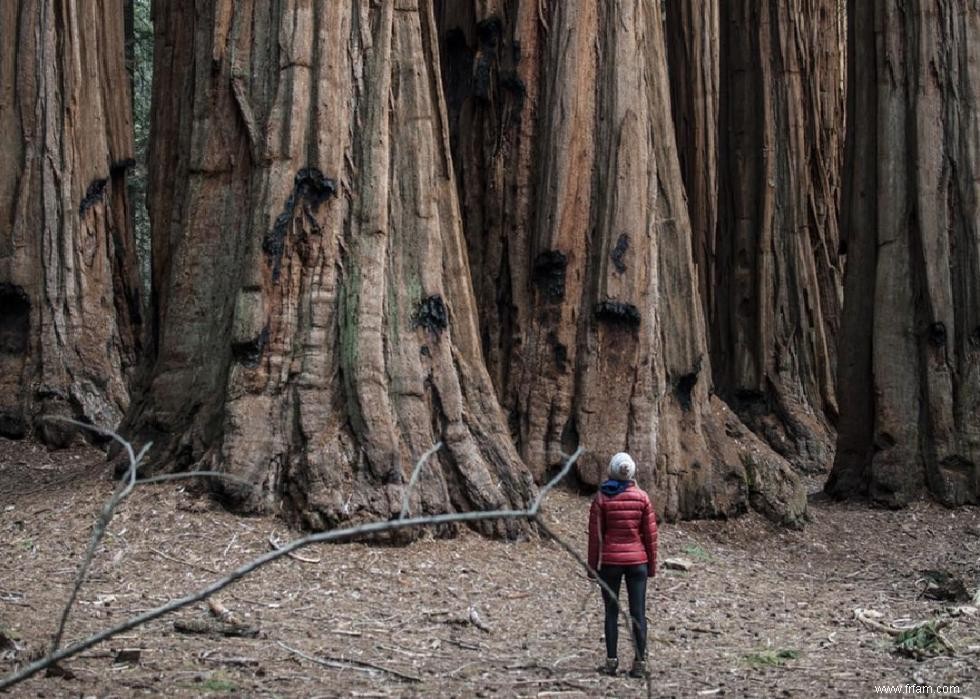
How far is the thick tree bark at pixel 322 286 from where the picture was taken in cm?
783

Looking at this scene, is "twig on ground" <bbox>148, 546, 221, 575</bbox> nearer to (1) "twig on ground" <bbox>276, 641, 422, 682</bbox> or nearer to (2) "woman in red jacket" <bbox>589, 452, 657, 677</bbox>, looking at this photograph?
(1) "twig on ground" <bbox>276, 641, 422, 682</bbox>

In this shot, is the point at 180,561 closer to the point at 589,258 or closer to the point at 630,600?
the point at 630,600

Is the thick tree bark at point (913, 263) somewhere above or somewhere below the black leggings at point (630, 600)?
above

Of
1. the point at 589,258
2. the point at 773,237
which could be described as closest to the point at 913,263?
the point at 589,258

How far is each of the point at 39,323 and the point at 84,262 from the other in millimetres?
804

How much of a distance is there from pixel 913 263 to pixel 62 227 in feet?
26.1

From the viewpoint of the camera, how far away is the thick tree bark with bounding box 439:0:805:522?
10.0m

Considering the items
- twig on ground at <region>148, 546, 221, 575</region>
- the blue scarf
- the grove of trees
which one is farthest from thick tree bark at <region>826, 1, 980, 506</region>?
twig on ground at <region>148, 546, 221, 575</region>

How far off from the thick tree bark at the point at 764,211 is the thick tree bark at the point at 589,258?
5891 millimetres

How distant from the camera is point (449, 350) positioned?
8.46m

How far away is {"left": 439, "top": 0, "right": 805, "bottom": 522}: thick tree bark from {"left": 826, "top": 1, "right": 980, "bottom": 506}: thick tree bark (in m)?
1.95

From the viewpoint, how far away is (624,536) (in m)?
6.12

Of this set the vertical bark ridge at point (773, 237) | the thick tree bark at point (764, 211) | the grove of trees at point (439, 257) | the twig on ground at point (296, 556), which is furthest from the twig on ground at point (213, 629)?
the vertical bark ridge at point (773, 237)

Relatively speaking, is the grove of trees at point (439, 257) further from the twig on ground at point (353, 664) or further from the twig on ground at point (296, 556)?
the twig on ground at point (353, 664)
